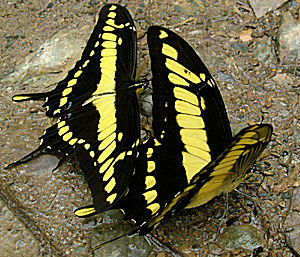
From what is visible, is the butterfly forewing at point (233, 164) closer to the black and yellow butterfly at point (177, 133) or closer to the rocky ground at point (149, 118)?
the black and yellow butterfly at point (177, 133)

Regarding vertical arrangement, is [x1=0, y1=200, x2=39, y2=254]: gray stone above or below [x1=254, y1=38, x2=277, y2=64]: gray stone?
below

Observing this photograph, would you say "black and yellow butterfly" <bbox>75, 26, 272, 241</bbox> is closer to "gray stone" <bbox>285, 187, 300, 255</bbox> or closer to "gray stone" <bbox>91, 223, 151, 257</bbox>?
"gray stone" <bbox>91, 223, 151, 257</bbox>

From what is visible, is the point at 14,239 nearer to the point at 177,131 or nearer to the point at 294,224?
the point at 177,131

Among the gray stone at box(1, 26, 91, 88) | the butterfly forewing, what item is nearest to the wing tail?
the gray stone at box(1, 26, 91, 88)

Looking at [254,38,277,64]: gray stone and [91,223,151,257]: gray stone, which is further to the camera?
[254,38,277,64]: gray stone

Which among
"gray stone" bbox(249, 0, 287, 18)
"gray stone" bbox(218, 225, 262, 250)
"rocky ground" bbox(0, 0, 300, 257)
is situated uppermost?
"gray stone" bbox(249, 0, 287, 18)

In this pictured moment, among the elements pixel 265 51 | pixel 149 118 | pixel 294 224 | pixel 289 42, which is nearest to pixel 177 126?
pixel 149 118
